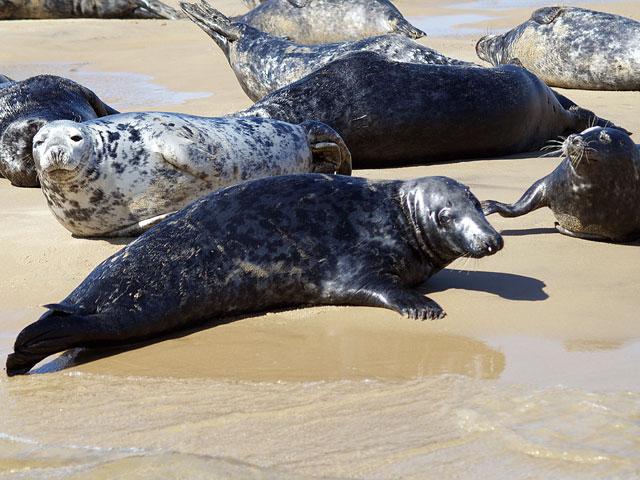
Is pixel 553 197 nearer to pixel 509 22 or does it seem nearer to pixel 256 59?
pixel 256 59

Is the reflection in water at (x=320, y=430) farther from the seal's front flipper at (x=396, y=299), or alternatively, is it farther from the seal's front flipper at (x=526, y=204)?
the seal's front flipper at (x=526, y=204)

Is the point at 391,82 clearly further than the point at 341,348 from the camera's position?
Yes

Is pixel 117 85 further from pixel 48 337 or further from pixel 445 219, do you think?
pixel 48 337

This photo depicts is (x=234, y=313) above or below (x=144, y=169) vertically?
below

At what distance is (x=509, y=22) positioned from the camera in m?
16.2

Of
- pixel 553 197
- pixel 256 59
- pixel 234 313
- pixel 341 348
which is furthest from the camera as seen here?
pixel 256 59

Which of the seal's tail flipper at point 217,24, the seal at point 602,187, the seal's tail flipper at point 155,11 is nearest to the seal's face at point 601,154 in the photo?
the seal at point 602,187

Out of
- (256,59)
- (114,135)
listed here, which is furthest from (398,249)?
(256,59)

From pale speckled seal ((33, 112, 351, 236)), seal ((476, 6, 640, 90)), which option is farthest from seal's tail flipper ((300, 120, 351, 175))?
seal ((476, 6, 640, 90))

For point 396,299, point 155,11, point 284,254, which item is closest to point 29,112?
point 284,254

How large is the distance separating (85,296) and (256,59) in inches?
216

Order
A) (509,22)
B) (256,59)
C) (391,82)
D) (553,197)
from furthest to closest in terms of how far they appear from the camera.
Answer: (509,22) → (256,59) → (391,82) → (553,197)

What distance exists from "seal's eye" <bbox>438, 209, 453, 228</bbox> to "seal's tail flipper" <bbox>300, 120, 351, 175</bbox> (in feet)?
6.06

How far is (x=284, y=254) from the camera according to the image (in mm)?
3672
